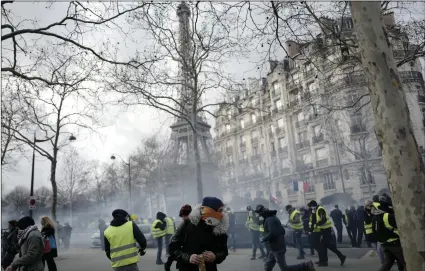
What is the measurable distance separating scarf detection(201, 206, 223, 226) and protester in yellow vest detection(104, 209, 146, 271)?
1.76 m

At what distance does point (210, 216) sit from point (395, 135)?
6.24 feet

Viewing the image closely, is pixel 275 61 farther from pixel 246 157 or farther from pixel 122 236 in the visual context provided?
pixel 246 157

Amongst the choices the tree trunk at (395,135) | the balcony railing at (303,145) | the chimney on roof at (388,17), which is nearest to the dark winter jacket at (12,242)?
the tree trunk at (395,135)

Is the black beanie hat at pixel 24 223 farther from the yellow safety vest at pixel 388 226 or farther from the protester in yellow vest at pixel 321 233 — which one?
the protester in yellow vest at pixel 321 233

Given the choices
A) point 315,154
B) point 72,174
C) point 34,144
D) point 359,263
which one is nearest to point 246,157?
point 315,154

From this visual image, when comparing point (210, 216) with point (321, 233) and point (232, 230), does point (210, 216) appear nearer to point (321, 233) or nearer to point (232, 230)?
point (321, 233)

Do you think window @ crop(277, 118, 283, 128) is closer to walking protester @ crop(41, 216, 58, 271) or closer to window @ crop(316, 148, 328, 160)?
window @ crop(316, 148, 328, 160)

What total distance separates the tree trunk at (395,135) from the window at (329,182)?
1455 inches

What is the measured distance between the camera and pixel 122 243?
478 cm

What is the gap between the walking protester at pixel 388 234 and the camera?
5.50 metres

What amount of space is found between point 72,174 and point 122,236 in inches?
1651

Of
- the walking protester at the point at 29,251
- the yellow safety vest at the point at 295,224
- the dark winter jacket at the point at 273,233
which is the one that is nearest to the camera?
the walking protester at the point at 29,251

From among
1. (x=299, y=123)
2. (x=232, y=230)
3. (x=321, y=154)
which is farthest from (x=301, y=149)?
(x=232, y=230)

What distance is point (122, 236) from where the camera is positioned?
189 inches
